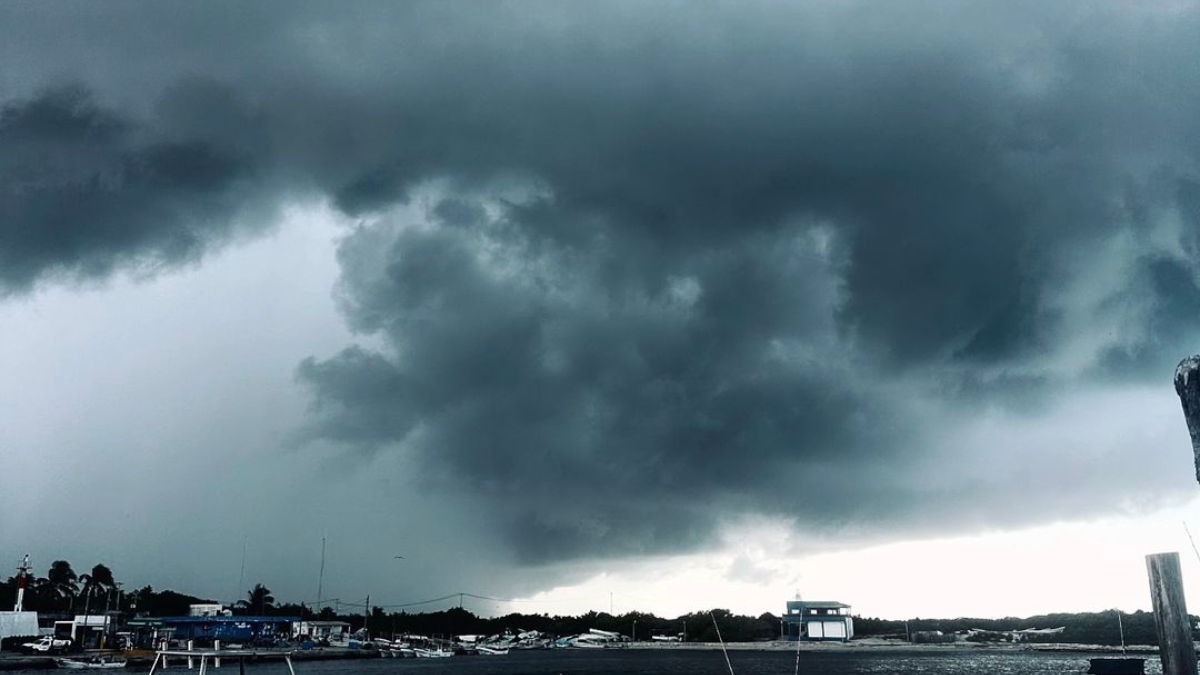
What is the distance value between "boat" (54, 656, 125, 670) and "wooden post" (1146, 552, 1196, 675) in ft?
460

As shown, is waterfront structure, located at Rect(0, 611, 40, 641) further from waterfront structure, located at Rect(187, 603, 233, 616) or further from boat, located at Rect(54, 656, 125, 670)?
waterfront structure, located at Rect(187, 603, 233, 616)

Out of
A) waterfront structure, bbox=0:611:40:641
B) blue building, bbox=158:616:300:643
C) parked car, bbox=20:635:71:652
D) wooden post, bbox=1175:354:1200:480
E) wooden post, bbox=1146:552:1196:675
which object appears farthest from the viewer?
waterfront structure, bbox=0:611:40:641

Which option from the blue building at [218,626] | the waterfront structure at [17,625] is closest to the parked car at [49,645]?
the waterfront structure at [17,625]

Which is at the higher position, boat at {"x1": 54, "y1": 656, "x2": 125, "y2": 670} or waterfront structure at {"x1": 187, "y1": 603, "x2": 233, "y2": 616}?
waterfront structure at {"x1": 187, "y1": 603, "x2": 233, "y2": 616}

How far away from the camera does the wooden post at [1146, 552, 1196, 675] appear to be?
16266 millimetres

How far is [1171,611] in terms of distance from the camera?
16.3 m

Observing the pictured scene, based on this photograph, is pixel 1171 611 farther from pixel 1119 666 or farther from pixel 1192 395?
pixel 1119 666

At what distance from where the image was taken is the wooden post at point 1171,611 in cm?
1627

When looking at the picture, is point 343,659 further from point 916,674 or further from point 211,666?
point 916,674

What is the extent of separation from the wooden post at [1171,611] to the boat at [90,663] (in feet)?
460

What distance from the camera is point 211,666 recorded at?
157 meters

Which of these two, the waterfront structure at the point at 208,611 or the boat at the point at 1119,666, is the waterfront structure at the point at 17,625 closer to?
the waterfront structure at the point at 208,611

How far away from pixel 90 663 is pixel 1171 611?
145 metres

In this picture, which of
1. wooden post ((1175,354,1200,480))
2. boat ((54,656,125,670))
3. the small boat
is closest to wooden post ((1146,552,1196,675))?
wooden post ((1175,354,1200,480))
